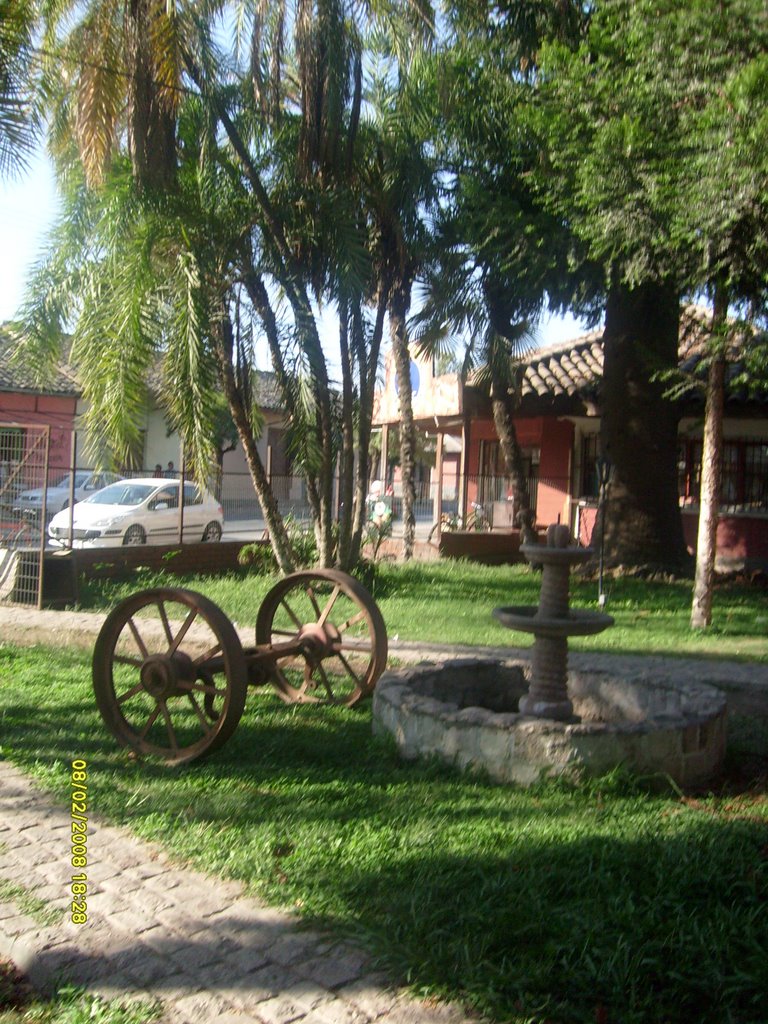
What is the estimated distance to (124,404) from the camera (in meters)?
11.2

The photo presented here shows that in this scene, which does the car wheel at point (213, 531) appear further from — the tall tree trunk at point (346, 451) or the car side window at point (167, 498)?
the tall tree trunk at point (346, 451)

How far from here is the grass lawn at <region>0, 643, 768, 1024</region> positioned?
10.8 feet

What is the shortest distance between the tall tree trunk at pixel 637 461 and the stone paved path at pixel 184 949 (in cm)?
1134

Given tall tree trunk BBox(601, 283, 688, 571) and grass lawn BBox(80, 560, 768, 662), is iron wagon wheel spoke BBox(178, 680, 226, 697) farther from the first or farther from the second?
tall tree trunk BBox(601, 283, 688, 571)

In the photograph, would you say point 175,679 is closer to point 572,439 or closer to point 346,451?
point 346,451

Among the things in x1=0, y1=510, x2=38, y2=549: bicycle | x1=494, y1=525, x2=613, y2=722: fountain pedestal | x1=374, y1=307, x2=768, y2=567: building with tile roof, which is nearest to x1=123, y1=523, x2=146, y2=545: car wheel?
x1=0, y1=510, x2=38, y2=549: bicycle

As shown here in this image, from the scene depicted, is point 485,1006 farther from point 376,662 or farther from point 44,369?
point 44,369

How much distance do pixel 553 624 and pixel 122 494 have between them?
1437 centimetres

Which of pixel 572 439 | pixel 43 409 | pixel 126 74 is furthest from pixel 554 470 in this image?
pixel 43 409

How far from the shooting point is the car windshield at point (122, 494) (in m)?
18.8

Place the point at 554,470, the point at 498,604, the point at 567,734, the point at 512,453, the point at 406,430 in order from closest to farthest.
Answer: the point at 567,734 → the point at 498,604 → the point at 512,453 → the point at 406,430 → the point at 554,470

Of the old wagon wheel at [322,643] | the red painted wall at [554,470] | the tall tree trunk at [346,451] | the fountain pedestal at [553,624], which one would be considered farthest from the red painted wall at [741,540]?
the fountain pedestal at [553,624]

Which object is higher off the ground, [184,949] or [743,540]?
[743,540]

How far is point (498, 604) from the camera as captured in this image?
12844 millimetres
